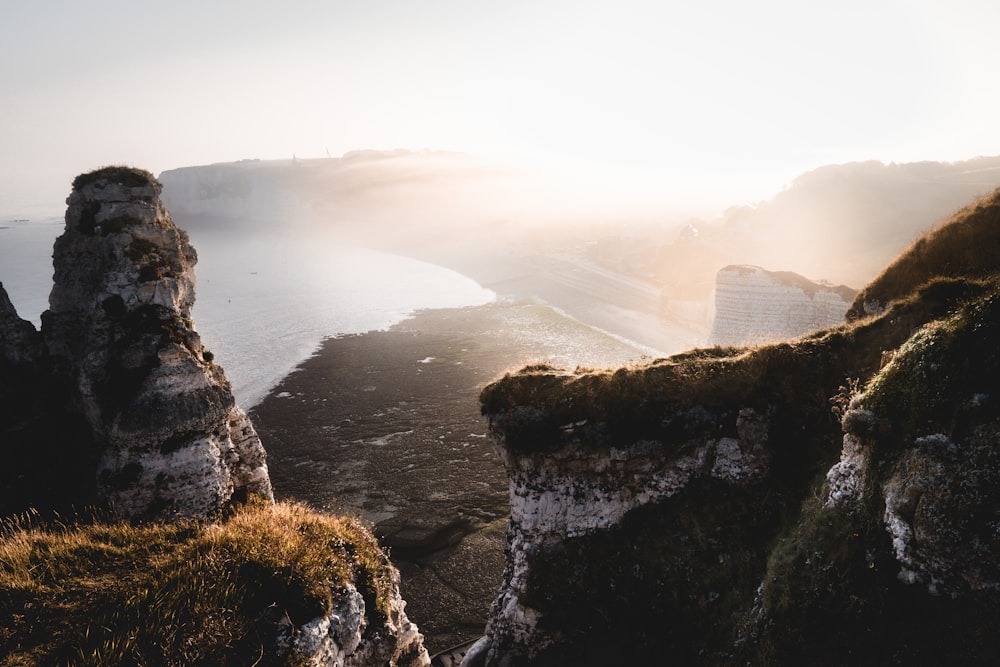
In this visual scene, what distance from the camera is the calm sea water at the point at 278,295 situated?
49344 mm

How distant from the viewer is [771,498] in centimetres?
991

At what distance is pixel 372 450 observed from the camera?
29.2 m

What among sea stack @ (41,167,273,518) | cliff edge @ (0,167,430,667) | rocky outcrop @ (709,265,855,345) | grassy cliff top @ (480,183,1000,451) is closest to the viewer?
cliff edge @ (0,167,430,667)

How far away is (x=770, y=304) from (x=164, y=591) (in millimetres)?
43551

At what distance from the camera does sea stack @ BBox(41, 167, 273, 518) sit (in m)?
12.6

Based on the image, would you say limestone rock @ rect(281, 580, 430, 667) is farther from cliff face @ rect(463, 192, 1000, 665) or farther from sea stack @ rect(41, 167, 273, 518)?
sea stack @ rect(41, 167, 273, 518)

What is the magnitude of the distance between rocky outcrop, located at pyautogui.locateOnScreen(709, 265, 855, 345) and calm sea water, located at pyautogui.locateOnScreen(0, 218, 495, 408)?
3806cm

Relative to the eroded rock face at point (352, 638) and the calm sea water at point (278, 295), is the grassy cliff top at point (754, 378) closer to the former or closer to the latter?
the eroded rock face at point (352, 638)

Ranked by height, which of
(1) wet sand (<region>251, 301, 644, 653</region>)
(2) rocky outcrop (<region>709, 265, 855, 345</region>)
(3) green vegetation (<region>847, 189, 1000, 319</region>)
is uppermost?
(3) green vegetation (<region>847, 189, 1000, 319</region>)

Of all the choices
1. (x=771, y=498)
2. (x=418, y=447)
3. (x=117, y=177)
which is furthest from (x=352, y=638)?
(x=418, y=447)

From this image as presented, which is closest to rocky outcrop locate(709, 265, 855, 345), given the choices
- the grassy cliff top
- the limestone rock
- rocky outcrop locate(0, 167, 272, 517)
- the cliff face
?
the grassy cliff top

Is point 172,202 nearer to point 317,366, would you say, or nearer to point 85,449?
point 317,366

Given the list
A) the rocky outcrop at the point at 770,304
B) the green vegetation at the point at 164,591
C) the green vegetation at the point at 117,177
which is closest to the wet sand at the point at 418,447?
the green vegetation at the point at 164,591

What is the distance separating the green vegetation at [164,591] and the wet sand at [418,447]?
8304 millimetres
